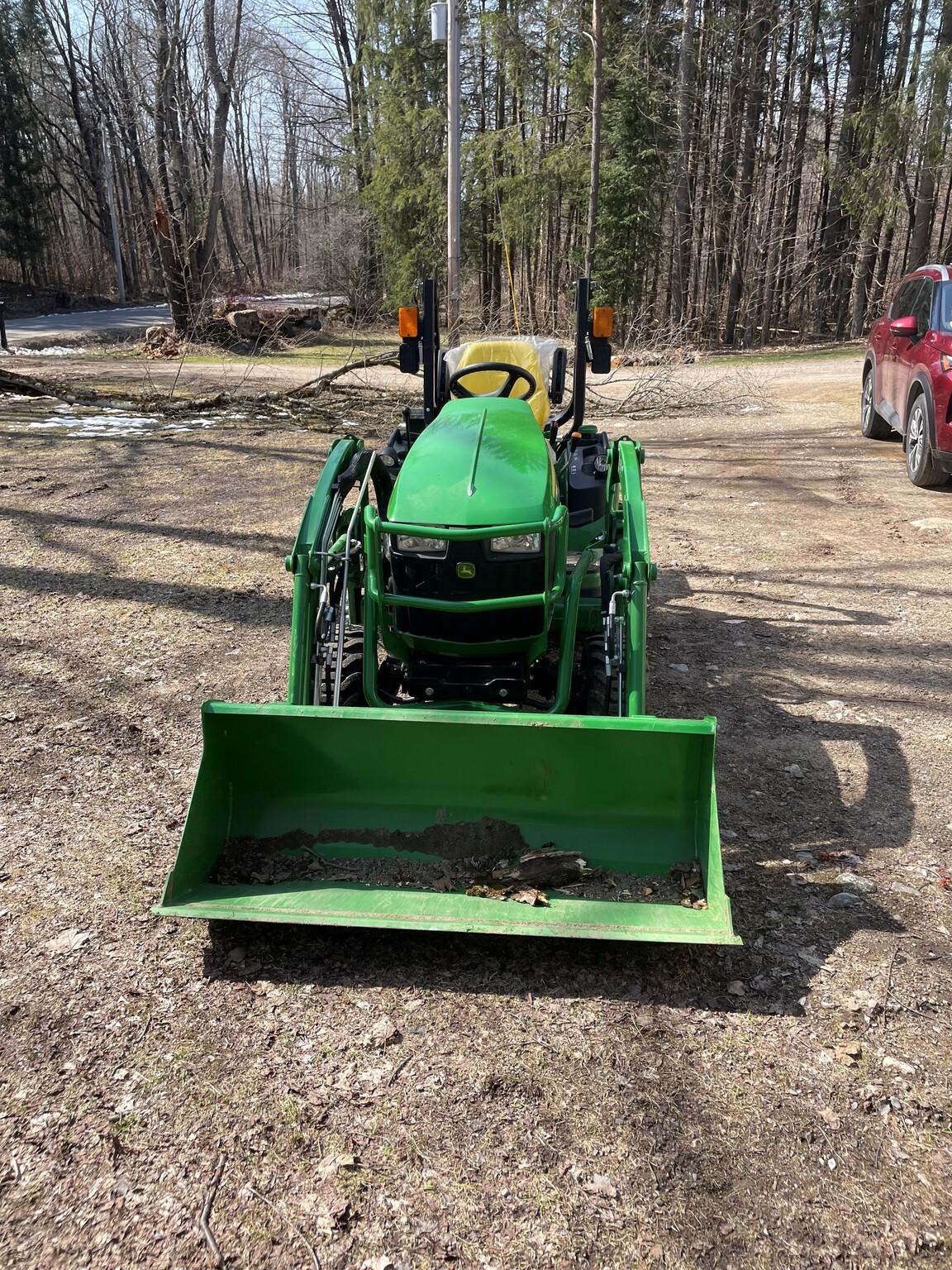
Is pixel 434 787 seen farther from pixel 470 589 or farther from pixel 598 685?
pixel 598 685

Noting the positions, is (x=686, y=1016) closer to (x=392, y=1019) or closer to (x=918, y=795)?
(x=392, y=1019)

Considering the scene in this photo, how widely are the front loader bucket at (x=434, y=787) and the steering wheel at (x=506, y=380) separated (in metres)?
2.04

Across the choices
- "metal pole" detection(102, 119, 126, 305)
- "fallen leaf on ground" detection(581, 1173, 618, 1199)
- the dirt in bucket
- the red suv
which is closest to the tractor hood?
the dirt in bucket

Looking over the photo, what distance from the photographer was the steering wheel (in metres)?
4.88

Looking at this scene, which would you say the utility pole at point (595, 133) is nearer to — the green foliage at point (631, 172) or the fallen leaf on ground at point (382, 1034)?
the green foliage at point (631, 172)

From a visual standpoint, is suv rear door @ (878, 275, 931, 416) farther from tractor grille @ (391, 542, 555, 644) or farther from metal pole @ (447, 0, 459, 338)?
tractor grille @ (391, 542, 555, 644)

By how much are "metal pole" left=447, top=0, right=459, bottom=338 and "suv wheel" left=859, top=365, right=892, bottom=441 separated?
621cm

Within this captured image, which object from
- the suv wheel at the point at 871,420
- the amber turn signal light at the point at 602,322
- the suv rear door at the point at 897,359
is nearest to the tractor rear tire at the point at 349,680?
the amber turn signal light at the point at 602,322

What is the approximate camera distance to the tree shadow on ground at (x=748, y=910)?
285 centimetres

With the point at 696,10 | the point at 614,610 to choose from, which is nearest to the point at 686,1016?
the point at 614,610

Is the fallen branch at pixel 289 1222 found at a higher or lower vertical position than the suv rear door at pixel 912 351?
lower

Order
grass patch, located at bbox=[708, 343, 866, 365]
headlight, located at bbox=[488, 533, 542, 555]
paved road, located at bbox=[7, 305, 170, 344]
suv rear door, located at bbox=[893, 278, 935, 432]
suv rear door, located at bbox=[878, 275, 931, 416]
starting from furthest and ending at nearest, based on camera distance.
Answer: paved road, located at bbox=[7, 305, 170, 344] < grass patch, located at bbox=[708, 343, 866, 365] < suv rear door, located at bbox=[878, 275, 931, 416] < suv rear door, located at bbox=[893, 278, 935, 432] < headlight, located at bbox=[488, 533, 542, 555]

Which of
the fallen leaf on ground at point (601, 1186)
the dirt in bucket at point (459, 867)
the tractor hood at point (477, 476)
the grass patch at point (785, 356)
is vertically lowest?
the fallen leaf on ground at point (601, 1186)

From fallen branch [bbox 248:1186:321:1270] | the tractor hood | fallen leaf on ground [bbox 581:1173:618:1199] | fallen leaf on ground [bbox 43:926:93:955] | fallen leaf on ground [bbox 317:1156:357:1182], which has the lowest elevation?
fallen leaf on ground [bbox 581:1173:618:1199]
